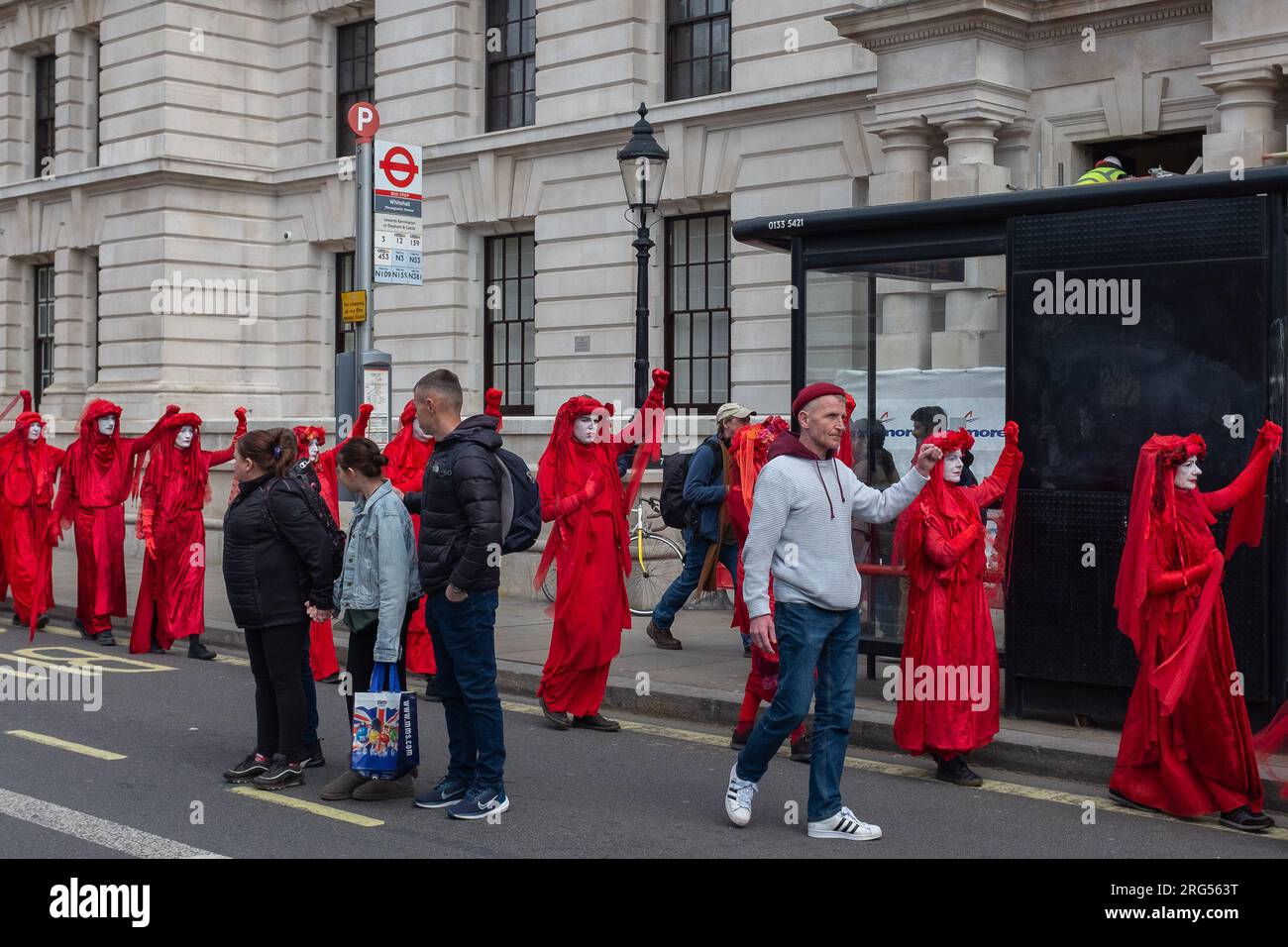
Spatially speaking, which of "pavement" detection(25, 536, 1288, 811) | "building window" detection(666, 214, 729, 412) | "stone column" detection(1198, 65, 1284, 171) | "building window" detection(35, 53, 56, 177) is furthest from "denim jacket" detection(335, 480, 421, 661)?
"building window" detection(35, 53, 56, 177)

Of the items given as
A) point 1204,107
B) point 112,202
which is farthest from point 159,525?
point 112,202

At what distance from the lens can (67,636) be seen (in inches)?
541

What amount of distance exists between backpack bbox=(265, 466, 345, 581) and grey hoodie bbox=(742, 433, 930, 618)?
2.15 meters

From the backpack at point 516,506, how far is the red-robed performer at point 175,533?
5.69 metres

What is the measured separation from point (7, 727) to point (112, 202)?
1826 centimetres

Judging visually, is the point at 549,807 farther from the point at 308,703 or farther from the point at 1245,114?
the point at 1245,114

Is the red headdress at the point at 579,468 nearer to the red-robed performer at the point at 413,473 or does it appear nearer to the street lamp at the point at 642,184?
the red-robed performer at the point at 413,473

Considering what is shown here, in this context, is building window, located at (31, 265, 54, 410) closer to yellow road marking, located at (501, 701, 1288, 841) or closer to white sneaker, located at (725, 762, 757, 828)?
yellow road marking, located at (501, 701, 1288, 841)

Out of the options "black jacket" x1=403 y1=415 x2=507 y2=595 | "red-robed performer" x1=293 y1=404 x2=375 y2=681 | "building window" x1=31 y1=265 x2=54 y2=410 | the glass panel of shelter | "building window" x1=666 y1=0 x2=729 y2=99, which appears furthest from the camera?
"building window" x1=31 y1=265 x2=54 y2=410

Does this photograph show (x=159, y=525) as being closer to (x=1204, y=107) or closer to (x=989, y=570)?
(x=989, y=570)

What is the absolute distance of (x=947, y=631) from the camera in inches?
307

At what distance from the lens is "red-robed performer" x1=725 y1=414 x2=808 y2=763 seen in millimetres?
8328

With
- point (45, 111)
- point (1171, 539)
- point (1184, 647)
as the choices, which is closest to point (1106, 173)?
point (1171, 539)

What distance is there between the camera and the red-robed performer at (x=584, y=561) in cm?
933
